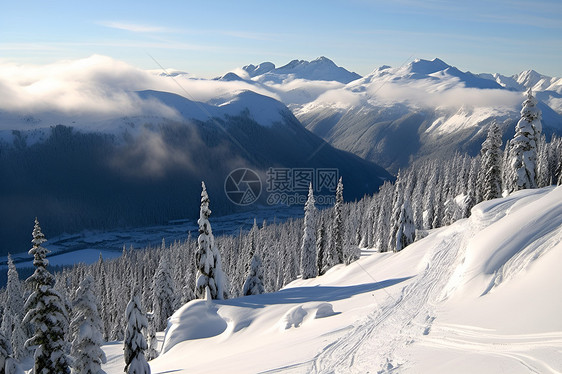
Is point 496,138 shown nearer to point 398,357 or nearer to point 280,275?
point 398,357

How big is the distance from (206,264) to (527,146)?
32108 mm

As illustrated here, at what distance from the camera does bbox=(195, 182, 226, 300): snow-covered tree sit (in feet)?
104

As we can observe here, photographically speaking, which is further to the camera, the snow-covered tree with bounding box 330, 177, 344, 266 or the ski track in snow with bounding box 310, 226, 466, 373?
the snow-covered tree with bounding box 330, 177, 344, 266

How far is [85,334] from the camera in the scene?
1848cm

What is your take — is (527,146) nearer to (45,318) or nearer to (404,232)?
(404,232)

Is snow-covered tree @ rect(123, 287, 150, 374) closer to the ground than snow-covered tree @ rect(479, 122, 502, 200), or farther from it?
closer to the ground

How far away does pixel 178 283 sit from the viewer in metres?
78.1

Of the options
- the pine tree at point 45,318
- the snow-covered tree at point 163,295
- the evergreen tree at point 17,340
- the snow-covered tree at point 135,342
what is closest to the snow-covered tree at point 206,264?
the snow-covered tree at point 135,342

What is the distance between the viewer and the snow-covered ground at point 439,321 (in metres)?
11.4

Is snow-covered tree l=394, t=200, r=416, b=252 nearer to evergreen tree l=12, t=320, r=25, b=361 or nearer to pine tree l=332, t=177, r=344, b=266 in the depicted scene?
pine tree l=332, t=177, r=344, b=266

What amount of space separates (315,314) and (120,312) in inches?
2277

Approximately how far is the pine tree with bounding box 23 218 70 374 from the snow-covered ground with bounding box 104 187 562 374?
6206 mm

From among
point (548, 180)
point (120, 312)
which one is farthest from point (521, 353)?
point (548, 180)

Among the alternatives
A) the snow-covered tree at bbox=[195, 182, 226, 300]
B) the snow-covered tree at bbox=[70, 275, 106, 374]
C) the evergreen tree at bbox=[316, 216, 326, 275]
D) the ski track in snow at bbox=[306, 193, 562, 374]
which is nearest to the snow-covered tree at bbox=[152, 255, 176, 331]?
the evergreen tree at bbox=[316, 216, 326, 275]
